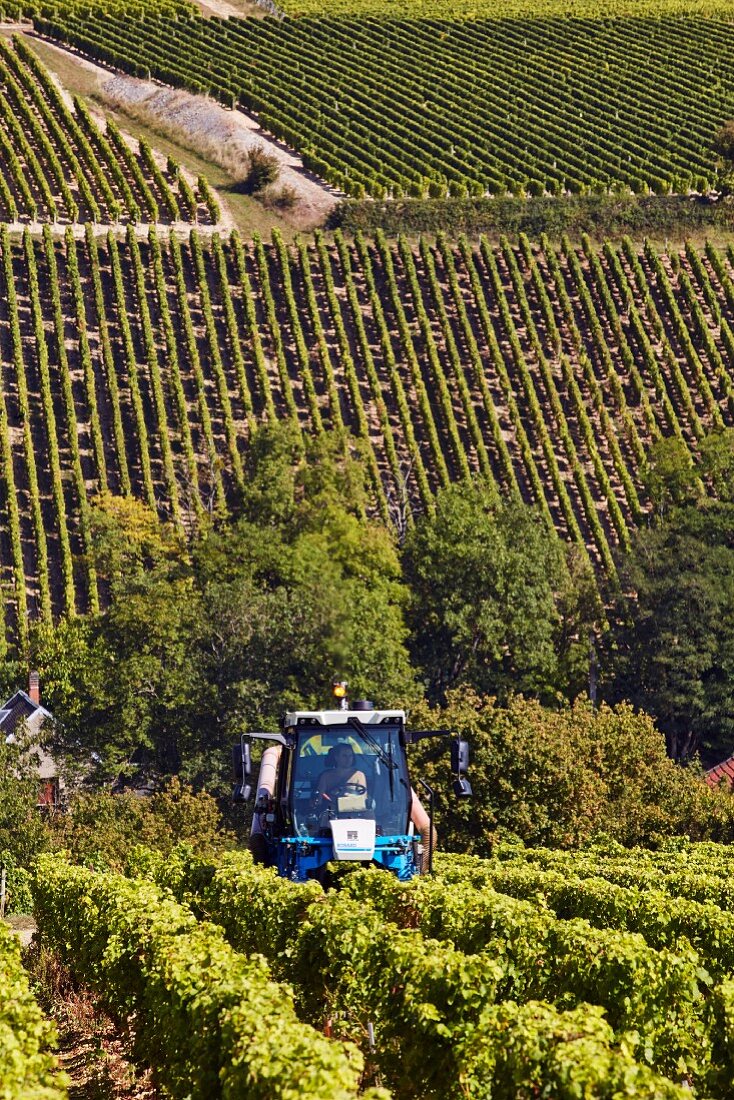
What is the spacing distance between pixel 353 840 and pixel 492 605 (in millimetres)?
34968

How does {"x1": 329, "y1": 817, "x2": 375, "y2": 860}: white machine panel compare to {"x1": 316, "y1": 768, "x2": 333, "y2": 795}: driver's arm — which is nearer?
{"x1": 329, "y1": 817, "x2": 375, "y2": 860}: white machine panel

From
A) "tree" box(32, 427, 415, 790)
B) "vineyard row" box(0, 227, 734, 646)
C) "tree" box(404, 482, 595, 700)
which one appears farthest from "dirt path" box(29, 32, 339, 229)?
"tree" box(32, 427, 415, 790)

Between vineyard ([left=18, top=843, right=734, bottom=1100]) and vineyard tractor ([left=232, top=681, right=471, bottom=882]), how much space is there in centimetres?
70

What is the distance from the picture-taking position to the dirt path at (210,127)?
248 feet

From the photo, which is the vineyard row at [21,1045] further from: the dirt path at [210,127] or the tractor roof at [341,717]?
the dirt path at [210,127]

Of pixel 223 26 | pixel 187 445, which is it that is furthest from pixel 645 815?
pixel 223 26

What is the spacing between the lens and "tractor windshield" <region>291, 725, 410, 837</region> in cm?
1712

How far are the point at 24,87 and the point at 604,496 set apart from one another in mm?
42317

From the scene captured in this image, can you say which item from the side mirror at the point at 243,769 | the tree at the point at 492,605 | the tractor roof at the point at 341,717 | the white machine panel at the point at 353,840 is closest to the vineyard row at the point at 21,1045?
the white machine panel at the point at 353,840

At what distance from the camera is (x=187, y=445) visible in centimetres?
5888

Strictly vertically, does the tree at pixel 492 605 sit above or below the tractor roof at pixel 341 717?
above

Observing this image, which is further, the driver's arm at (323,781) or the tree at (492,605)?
the tree at (492,605)

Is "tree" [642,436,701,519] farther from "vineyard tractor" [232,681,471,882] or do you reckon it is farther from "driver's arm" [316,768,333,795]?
"driver's arm" [316,768,333,795]

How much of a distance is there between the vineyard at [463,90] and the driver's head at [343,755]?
60.4 metres
